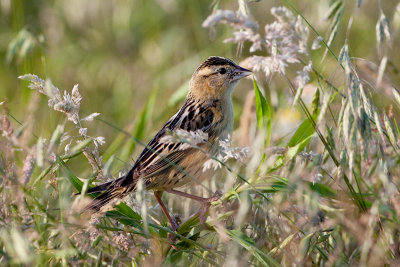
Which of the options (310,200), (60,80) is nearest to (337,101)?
(310,200)

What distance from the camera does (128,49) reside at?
22.9ft

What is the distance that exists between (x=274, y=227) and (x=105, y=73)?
4.03 m

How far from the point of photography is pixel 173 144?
373 cm

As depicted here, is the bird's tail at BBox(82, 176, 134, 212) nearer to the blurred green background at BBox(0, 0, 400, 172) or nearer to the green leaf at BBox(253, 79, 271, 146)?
the green leaf at BBox(253, 79, 271, 146)

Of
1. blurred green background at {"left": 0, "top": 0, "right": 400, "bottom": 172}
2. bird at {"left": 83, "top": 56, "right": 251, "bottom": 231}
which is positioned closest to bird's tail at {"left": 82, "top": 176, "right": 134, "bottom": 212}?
bird at {"left": 83, "top": 56, "right": 251, "bottom": 231}

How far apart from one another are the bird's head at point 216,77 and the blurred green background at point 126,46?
1.04 meters

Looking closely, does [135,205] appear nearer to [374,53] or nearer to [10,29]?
[374,53]

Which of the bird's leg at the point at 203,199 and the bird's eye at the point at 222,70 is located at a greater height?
the bird's eye at the point at 222,70

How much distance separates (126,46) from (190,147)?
3.56 metres

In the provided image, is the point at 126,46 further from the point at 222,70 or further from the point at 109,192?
the point at 109,192

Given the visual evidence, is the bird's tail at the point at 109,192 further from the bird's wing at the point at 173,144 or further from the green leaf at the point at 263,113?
the green leaf at the point at 263,113

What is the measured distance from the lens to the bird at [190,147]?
3.27m

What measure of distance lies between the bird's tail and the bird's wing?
0.51ft

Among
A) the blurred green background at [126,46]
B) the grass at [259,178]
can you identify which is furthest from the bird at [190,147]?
the blurred green background at [126,46]
